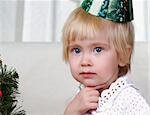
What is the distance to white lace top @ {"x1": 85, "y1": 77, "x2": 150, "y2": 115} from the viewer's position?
869mm

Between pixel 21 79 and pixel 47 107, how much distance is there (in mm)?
163

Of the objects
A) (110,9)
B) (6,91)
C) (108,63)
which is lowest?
(6,91)

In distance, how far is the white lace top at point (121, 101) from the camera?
2.85 ft

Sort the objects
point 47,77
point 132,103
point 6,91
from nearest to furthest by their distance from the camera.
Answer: point 132,103 < point 6,91 < point 47,77

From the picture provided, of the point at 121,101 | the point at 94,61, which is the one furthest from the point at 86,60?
the point at 121,101

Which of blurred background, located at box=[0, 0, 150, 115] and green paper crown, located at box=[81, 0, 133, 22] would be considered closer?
green paper crown, located at box=[81, 0, 133, 22]

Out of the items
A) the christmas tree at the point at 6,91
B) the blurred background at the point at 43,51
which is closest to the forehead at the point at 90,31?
the christmas tree at the point at 6,91

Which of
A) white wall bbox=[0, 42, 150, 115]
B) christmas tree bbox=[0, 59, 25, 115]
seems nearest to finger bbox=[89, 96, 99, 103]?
christmas tree bbox=[0, 59, 25, 115]

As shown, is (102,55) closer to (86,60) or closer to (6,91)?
(86,60)

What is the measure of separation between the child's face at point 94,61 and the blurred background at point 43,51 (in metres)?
0.62

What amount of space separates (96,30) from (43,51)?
70 cm

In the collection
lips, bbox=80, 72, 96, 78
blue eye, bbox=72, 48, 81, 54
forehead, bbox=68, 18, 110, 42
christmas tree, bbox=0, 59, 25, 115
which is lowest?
christmas tree, bbox=0, 59, 25, 115

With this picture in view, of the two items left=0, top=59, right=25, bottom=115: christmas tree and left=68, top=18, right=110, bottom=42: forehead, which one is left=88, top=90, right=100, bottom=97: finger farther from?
left=0, top=59, right=25, bottom=115: christmas tree

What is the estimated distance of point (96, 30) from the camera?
2.94 ft
